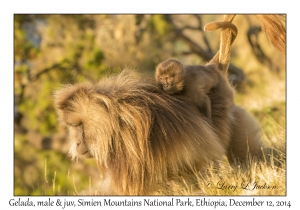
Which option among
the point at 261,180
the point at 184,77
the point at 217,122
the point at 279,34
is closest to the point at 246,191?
the point at 261,180

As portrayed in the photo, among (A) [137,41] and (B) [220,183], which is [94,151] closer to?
(B) [220,183]

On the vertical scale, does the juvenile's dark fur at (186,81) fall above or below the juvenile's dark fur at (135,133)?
above

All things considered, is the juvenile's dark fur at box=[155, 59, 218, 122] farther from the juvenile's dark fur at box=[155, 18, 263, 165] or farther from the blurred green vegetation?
the blurred green vegetation

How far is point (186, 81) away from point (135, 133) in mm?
743

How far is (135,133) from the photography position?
15.6 ft

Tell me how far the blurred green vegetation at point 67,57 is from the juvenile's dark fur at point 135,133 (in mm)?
12213

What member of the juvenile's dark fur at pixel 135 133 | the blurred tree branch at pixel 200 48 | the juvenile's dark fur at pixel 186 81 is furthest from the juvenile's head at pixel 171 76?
the blurred tree branch at pixel 200 48

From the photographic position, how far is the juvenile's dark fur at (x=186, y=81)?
4.89 metres

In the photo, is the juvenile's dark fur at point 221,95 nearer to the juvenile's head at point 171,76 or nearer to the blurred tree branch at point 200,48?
the juvenile's head at point 171,76

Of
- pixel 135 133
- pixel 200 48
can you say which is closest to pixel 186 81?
pixel 135 133

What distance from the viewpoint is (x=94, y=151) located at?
4793 mm

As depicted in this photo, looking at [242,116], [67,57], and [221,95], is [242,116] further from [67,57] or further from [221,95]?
[67,57]

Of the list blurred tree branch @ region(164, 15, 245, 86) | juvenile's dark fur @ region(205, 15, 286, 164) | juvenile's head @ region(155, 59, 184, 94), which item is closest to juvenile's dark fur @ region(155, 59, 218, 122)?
juvenile's head @ region(155, 59, 184, 94)

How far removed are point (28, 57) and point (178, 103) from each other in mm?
16923
